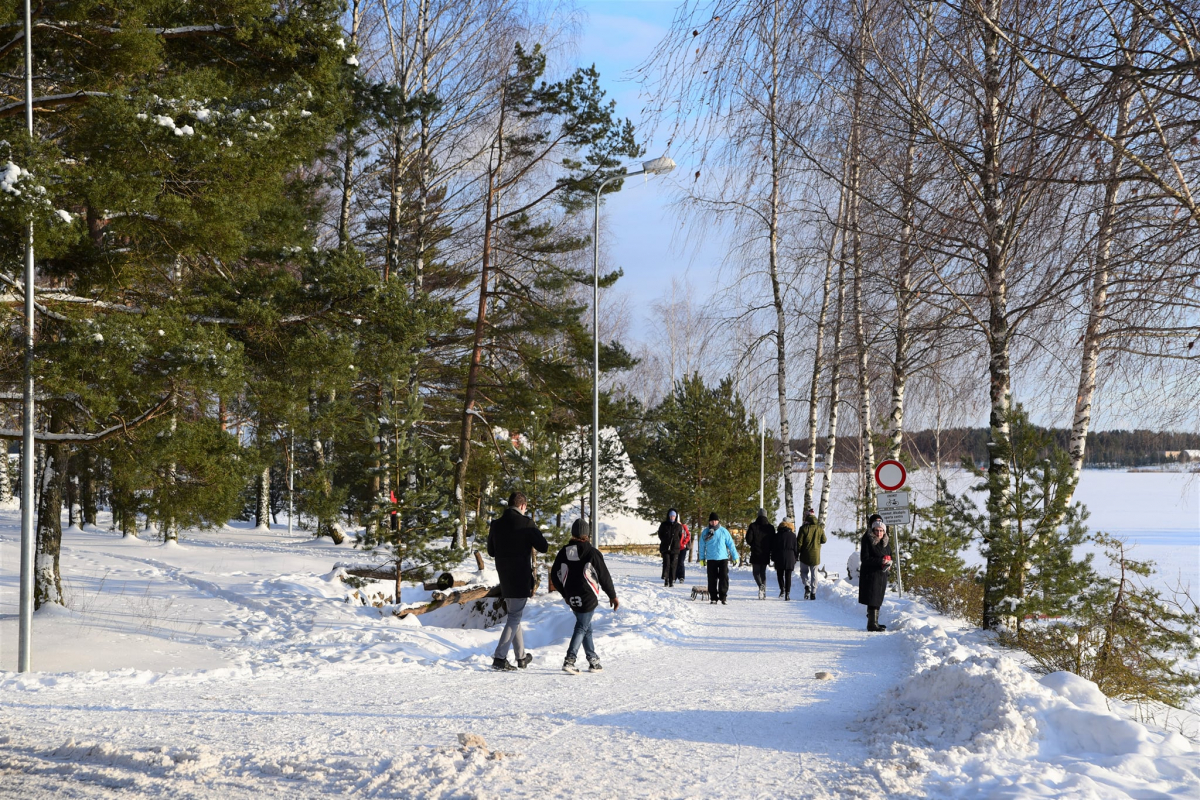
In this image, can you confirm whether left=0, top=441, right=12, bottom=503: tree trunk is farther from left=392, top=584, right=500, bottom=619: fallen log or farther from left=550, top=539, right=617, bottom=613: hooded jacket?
left=550, top=539, right=617, bottom=613: hooded jacket

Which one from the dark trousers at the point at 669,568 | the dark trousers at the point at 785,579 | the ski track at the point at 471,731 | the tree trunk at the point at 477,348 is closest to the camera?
the ski track at the point at 471,731

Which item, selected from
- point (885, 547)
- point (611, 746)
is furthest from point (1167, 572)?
point (611, 746)

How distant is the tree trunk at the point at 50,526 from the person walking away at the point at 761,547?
12547mm

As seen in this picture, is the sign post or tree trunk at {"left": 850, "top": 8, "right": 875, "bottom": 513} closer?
tree trunk at {"left": 850, "top": 8, "right": 875, "bottom": 513}

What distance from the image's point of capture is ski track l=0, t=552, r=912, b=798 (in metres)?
5.14

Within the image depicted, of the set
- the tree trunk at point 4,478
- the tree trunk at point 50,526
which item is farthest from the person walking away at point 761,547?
the tree trunk at point 4,478

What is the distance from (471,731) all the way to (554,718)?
723 millimetres

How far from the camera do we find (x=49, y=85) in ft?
43.8

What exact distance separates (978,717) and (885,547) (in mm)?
7449

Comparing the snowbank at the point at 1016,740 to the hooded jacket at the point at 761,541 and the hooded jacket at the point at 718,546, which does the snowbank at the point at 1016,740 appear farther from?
the hooded jacket at the point at 761,541

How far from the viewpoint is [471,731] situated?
256 inches

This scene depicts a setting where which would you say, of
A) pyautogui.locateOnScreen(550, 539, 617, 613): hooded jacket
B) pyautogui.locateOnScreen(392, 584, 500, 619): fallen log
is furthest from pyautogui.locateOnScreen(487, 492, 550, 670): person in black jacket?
pyautogui.locateOnScreen(392, 584, 500, 619): fallen log

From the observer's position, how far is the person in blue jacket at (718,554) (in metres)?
17.2

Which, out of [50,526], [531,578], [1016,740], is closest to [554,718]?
[531,578]
